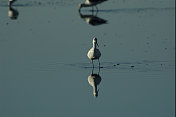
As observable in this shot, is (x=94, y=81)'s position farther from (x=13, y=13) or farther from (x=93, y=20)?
(x=13, y=13)

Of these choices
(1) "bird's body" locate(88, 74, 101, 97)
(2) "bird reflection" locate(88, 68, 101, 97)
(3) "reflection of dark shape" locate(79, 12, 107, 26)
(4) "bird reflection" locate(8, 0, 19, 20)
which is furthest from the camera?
(4) "bird reflection" locate(8, 0, 19, 20)

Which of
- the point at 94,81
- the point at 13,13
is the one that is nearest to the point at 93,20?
the point at 13,13

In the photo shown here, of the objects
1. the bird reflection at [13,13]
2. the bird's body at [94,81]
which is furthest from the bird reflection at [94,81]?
the bird reflection at [13,13]

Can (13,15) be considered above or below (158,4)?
below

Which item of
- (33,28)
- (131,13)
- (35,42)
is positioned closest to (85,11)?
(131,13)

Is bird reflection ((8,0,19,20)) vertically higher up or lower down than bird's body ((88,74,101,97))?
higher up

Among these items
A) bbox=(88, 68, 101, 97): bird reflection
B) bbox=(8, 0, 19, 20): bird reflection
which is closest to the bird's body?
bbox=(88, 68, 101, 97): bird reflection

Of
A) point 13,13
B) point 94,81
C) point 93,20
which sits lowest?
point 94,81

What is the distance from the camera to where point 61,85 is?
12.4 metres

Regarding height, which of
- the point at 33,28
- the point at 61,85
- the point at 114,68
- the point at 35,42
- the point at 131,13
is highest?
the point at 131,13

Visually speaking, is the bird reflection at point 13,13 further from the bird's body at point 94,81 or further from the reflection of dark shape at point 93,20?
the bird's body at point 94,81

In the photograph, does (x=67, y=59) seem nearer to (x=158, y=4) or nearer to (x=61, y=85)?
(x=61, y=85)

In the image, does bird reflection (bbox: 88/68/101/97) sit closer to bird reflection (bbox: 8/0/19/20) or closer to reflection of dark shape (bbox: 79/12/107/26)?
reflection of dark shape (bbox: 79/12/107/26)

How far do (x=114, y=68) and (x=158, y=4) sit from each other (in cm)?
992
